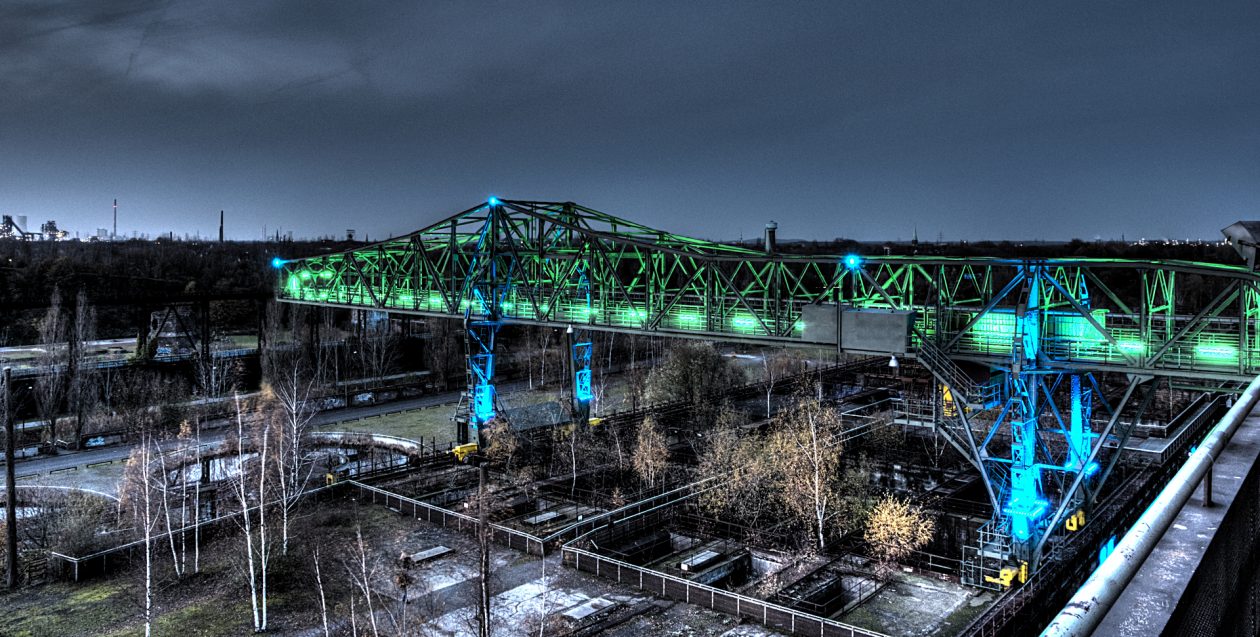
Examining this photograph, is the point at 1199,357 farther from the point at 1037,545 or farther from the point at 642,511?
the point at 642,511

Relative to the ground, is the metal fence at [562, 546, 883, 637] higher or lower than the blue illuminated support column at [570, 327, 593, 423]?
lower

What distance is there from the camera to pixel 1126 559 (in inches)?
119

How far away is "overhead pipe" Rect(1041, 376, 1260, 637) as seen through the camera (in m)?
2.59

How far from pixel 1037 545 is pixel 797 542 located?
22.6 ft

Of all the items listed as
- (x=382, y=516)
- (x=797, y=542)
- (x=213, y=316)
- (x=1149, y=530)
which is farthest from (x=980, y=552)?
(x=213, y=316)

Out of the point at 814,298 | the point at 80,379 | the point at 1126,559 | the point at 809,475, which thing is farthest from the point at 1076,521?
the point at 80,379

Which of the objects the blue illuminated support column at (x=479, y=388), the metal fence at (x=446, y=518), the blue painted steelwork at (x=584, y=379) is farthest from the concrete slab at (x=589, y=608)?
the blue painted steelwork at (x=584, y=379)

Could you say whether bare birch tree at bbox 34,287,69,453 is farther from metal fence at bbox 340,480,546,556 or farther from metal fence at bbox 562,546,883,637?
metal fence at bbox 562,546,883,637

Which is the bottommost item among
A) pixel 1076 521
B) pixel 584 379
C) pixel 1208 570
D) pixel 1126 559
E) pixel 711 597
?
pixel 711 597

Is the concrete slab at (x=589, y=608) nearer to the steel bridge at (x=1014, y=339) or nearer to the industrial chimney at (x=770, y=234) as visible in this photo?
the steel bridge at (x=1014, y=339)

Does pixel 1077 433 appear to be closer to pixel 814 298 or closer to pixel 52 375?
pixel 814 298

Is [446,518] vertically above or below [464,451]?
below

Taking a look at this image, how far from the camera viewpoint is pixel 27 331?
215 ft

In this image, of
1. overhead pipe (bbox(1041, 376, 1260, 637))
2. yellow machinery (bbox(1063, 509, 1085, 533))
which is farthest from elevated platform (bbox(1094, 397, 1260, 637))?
yellow machinery (bbox(1063, 509, 1085, 533))
